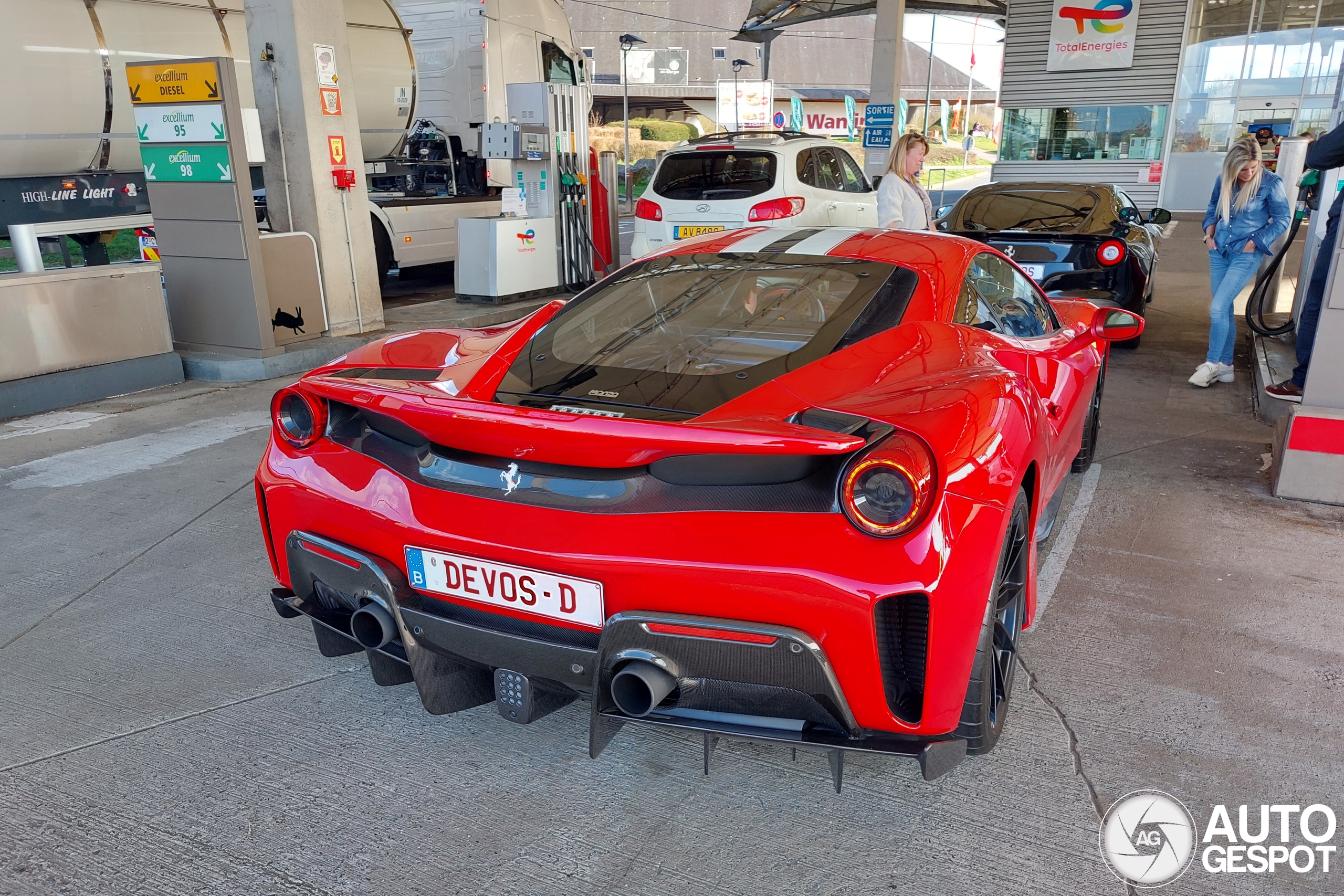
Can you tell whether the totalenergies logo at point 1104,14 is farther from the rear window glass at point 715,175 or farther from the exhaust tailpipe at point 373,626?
the exhaust tailpipe at point 373,626

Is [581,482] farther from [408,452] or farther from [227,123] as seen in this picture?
[227,123]

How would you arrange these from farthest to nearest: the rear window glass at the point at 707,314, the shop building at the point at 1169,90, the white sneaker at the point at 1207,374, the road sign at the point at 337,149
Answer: the shop building at the point at 1169,90
the road sign at the point at 337,149
the white sneaker at the point at 1207,374
the rear window glass at the point at 707,314

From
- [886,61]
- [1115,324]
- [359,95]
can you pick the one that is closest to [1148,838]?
[1115,324]

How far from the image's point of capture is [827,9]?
24.6 m

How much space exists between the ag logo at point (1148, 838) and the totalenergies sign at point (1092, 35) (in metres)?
24.2

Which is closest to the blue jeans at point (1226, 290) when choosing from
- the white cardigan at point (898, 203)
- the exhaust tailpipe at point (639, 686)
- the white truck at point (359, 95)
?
the white cardigan at point (898, 203)

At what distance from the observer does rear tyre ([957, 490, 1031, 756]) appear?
2117 mm

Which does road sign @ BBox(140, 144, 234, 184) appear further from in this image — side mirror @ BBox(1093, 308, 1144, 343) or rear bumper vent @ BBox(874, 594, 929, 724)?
rear bumper vent @ BBox(874, 594, 929, 724)

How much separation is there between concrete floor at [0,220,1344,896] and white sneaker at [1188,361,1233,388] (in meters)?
3.07

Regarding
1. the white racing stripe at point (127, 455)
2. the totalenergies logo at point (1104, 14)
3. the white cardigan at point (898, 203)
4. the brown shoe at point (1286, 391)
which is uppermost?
the totalenergies logo at point (1104, 14)

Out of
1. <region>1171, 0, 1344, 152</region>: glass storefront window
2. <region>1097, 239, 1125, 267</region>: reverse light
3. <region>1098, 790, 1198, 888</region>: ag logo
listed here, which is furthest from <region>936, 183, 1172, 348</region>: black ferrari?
<region>1171, 0, 1344, 152</region>: glass storefront window

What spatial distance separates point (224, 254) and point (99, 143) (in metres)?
2.95

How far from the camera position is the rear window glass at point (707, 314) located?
262cm

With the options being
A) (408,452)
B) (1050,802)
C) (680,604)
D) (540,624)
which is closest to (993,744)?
(1050,802)
